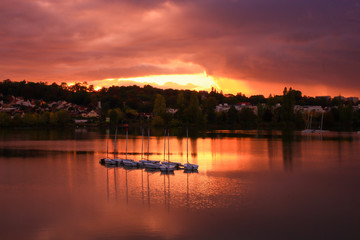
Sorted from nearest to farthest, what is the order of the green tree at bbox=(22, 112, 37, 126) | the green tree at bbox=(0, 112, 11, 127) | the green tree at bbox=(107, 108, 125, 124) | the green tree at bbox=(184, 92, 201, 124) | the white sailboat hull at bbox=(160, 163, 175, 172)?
the white sailboat hull at bbox=(160, 163, 175, 172), the green tree at bbox=(0, 112, 11, 127), the green tree at bbox=(22, 112, 37, 126), the green tree at bbox=(184, 92, 201, 124), the green tree at bbox=(107, 108, 125, 124)

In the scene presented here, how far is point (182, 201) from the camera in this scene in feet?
56.3

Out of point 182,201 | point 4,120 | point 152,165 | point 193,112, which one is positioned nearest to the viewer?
point 182,201

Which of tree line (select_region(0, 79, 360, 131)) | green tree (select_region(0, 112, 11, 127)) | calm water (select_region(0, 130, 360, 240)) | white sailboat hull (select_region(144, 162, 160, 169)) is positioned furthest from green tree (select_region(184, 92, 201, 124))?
white sailboat hull (select_region(144, 162, 160, 169))

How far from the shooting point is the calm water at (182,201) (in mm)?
13484

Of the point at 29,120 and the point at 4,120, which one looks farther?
the point at 29,120

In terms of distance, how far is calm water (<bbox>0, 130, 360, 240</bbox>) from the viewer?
13484 mm

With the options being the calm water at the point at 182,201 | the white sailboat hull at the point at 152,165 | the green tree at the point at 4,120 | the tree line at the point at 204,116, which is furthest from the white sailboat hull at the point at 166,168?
the green tree at the point at 4,120

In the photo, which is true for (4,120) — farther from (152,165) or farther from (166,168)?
(166,168)

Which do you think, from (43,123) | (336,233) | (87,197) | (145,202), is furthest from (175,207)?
(43,123)

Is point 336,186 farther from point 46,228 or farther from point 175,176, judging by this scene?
point 46,228

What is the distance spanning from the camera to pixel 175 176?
23047 millimetres

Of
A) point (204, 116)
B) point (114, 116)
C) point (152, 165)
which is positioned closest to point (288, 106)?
point (204, 116)

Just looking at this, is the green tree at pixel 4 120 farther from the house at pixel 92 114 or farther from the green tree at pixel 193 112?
the green tree at pixel 193 112

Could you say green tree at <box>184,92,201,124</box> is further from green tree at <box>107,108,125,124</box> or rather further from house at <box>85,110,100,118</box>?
house at <box>85,110,100,118</box>
